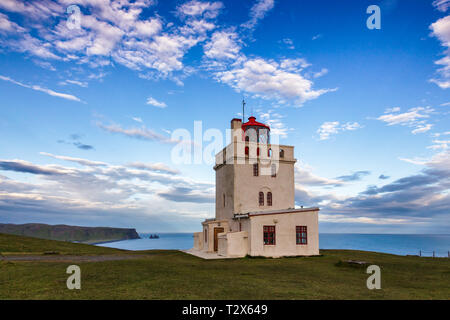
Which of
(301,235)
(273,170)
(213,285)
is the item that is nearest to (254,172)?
(273,170)

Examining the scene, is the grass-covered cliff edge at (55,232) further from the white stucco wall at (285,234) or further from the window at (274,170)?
the white stucco wall at (285,234)

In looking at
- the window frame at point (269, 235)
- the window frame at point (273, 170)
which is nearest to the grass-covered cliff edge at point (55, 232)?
the window frame at point (273, 170)

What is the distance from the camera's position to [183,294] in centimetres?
961

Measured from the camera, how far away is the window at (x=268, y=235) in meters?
23.8

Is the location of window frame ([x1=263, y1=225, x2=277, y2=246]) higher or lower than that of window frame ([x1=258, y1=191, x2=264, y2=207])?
lower

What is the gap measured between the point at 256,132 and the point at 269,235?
10359 mm

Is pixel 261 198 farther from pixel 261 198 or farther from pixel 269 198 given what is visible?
pixel 269 198

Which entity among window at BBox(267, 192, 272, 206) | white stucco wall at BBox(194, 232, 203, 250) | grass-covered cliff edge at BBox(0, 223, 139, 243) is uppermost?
window at BBox(267, 192, 272, 206)

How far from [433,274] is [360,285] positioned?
6387 millimetres

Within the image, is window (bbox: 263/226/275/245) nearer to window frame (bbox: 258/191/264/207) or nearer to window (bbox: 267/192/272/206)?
window frame (bbox: 258/191/264/207)

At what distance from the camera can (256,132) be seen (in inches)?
1167

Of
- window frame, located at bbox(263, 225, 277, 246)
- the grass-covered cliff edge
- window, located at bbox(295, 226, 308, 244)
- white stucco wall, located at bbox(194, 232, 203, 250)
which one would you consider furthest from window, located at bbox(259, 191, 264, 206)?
the grass-covered cliff edge

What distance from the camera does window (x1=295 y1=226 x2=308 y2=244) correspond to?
24.6 meters

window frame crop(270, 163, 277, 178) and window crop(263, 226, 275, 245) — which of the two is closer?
window crop(263, 226, 275, 245)
